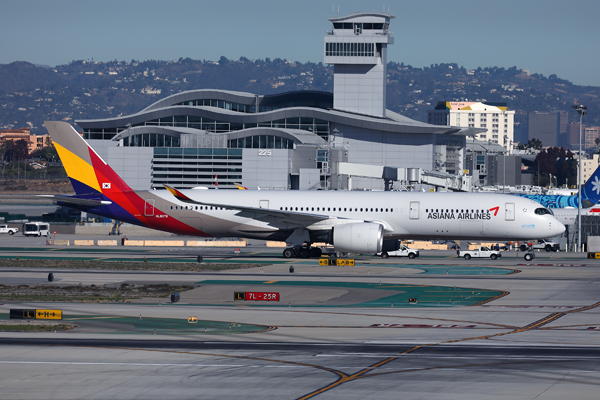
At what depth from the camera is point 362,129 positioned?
132250 millimetres

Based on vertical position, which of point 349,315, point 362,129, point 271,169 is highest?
point 362,129

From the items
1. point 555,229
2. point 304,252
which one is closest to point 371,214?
point 304,252

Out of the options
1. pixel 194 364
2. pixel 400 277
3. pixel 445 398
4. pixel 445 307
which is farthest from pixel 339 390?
pixel 400 277

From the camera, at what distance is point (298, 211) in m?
52.0

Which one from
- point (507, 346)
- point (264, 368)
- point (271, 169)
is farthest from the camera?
point (271, 169)

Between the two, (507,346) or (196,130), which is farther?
(196,130)

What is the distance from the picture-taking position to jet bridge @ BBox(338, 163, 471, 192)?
95.2 meters

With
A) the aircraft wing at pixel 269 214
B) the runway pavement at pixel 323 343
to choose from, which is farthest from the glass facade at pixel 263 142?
the runway pavement at pixel 323 343

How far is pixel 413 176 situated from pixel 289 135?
3151 cm

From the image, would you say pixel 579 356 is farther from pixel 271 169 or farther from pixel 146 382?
pixel 271 169

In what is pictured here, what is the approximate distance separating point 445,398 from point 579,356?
6.57 m

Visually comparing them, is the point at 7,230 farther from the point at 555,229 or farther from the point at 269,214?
the point at 555,229

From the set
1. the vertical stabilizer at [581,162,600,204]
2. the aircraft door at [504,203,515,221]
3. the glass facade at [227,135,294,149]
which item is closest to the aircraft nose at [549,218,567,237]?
the aircraft door at [504,203,515,221]

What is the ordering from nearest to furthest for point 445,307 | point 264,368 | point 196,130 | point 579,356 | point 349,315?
point 264,368 < point 579,356 < point 349,315 < point 445,307 < point 196,130
